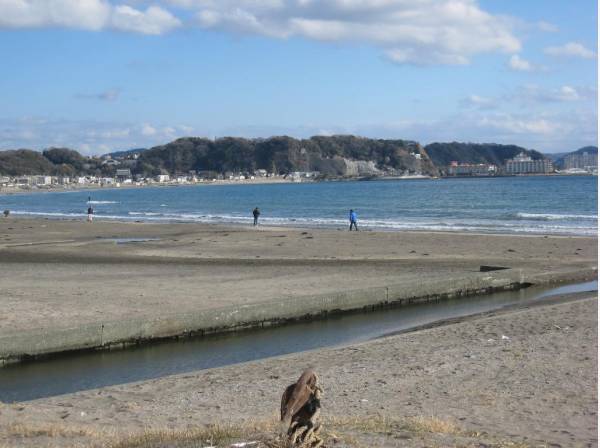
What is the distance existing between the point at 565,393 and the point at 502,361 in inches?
84.5

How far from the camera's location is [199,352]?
49.8ft

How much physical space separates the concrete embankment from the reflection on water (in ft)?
0.82

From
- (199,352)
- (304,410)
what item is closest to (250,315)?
(199,352)

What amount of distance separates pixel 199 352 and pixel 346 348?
2978 mm

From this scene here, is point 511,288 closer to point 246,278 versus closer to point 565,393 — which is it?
point 246,278

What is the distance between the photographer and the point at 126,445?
722cm

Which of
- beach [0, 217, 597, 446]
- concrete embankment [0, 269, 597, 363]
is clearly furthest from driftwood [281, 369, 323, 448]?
concrete embankment [0, 269, 597, 363]

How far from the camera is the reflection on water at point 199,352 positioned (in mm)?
13008

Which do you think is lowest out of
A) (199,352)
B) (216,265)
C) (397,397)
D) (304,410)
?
(199,352)

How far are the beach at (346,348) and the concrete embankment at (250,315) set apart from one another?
61mm

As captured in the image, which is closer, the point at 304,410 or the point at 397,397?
the point at 304,410

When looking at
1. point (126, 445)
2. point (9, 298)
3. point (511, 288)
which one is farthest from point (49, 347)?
point (511, 288)

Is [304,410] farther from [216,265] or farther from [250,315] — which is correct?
[216,265]

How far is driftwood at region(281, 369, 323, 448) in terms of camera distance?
20.8ft
